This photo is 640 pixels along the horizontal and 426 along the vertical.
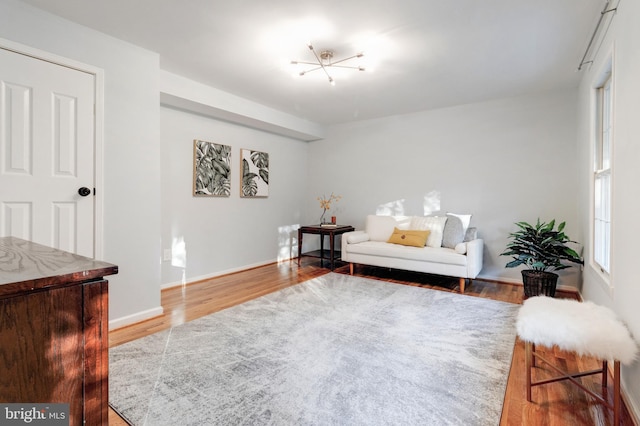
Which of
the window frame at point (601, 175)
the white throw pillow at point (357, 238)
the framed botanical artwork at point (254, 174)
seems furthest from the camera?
the framed botanical artwork at point (254, 174)

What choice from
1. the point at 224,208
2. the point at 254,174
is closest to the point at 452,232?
the point at 254,174

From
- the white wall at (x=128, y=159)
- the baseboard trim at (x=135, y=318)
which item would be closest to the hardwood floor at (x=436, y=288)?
the baseboard trim at (x=135, y=318)

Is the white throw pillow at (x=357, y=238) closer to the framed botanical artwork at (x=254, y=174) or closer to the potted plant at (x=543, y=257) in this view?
the framed botanical artwork at (x=254, y=174)

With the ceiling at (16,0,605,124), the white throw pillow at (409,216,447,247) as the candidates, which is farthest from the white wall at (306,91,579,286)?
the ceiling at (16,0,605,124)

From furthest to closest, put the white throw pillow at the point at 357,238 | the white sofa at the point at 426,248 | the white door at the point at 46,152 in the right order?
1. the white throw pillow at the point at 357,238
2. the white sofa at the point at 426,248
3. the white door at the point at 46,152

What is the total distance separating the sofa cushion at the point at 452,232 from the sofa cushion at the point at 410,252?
0.34 ft

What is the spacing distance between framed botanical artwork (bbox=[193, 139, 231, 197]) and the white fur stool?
3.62 metres

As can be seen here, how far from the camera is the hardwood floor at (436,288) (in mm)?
1566

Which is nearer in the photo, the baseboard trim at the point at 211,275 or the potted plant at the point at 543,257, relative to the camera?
the potted plant at the point at 543,257

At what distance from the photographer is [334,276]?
14.2ft

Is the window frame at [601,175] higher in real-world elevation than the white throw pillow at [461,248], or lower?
higher

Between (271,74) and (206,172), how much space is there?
156 cm

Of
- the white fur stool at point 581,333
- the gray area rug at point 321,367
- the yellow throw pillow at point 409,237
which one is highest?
the yellow throw pillow at point 409,237

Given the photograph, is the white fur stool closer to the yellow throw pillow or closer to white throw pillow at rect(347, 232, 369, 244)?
the yellow throw pillow
